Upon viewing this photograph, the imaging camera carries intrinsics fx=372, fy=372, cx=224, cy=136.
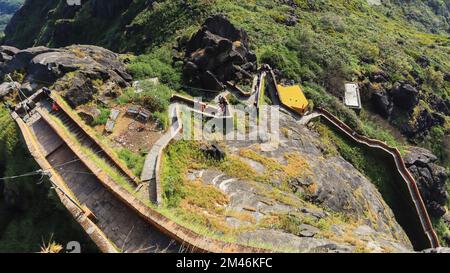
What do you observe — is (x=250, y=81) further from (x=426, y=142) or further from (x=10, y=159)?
(x=426, y=142)

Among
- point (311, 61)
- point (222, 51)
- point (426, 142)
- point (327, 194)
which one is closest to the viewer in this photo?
point (327, 194)

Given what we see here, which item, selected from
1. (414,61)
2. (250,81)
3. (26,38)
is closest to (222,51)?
(250,81)

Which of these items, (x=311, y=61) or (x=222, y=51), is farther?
(x=311, y=61)

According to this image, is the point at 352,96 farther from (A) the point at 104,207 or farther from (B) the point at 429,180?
(A) the point at 104,207

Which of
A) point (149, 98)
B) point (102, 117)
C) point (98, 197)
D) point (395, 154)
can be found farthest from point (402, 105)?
point (98, 197)

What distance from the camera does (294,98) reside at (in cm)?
3344

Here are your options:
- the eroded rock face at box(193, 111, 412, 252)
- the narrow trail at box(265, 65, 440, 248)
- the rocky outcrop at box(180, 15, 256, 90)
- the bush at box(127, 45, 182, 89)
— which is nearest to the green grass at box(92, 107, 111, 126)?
the eroded rock face at box(193, 111, 412, 252)

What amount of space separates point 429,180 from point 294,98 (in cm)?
1455

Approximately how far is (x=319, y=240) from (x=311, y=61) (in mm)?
28132

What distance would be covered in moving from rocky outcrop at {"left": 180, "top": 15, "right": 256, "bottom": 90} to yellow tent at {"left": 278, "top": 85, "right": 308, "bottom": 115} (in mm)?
3542

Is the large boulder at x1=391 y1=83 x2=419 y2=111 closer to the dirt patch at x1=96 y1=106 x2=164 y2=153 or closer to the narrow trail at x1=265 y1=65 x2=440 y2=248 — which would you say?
the narrow trail at x1=265 y1=65 x2=440 y2=248

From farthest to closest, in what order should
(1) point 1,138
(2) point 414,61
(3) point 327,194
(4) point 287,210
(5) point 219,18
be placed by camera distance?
(2) point 414,61
(5) point 219,18
(3) point 327,194
(1) point 1,138
(4) point 287,210

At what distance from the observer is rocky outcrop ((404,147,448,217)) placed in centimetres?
3344

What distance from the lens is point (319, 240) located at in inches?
650
